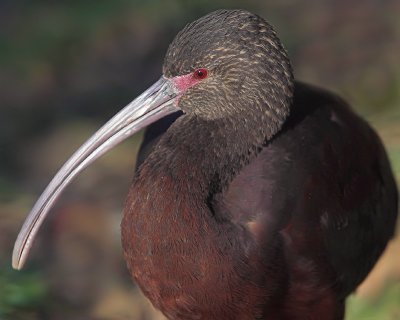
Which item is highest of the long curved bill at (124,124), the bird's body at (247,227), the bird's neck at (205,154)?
the long curved bill at (124,124)

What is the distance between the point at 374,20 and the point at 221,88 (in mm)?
3984

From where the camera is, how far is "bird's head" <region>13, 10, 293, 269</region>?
13.3 ft

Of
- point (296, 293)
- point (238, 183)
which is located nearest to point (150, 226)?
point (238, 183)

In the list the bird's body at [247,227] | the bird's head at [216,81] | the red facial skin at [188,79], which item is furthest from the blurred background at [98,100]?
the red facial skin at [188,79]

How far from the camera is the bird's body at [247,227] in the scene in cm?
410

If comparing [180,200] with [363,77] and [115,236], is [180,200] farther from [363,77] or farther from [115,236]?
[363,77]

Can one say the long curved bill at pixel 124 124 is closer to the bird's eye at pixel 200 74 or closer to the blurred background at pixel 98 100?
the bird's eye at pixel 200 74

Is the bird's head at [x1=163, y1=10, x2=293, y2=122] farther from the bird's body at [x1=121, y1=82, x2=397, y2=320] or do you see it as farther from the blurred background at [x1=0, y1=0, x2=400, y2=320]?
the blurred background at [x1=0, y1=0, x2=400, y2=320]

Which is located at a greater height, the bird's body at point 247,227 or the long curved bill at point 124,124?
the long curved bill at point 124,124

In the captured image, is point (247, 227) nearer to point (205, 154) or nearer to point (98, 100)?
point (205, 154)

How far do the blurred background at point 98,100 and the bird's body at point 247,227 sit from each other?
107cm

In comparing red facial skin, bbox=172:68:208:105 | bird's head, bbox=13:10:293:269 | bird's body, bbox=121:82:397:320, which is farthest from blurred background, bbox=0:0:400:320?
red facial skin, bbox=172:68:208:105

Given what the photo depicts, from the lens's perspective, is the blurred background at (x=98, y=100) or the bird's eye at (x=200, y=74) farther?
the blurred background at (x=98, y=100)

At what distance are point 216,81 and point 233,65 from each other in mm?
93
